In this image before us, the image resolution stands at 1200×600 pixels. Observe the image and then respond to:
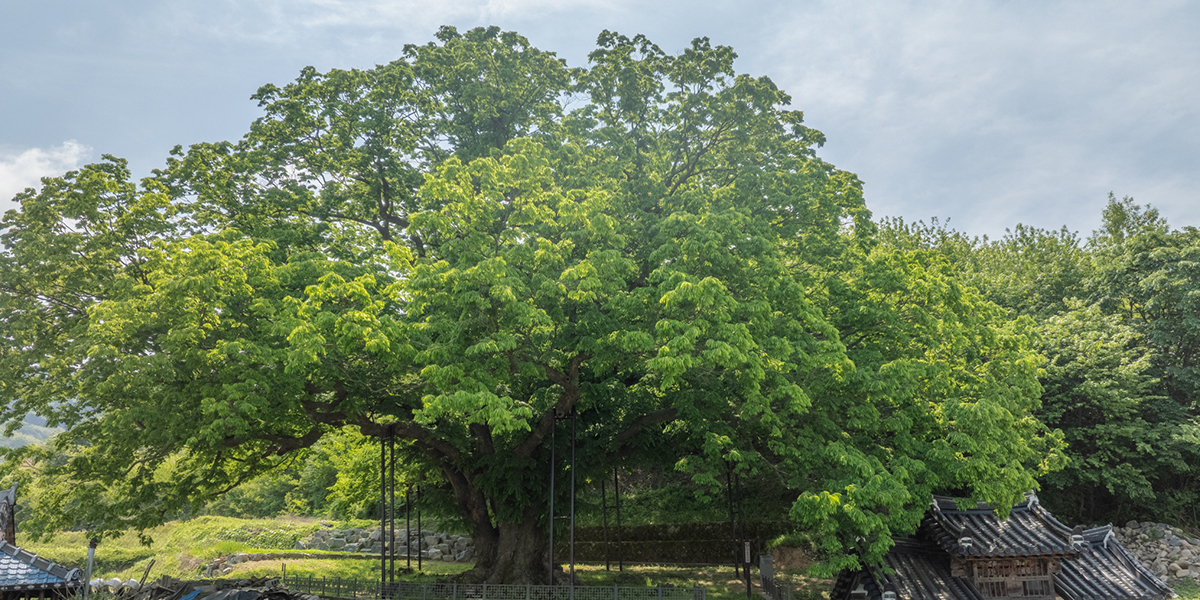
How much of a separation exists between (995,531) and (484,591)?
10.7 meters

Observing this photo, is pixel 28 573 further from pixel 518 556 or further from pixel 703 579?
pixel 703 579

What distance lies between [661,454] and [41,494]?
15.7m

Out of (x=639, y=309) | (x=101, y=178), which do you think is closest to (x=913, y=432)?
(x=639, y=309)

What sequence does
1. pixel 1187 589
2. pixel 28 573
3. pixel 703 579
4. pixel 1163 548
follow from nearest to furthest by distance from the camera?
pixel 28 573, pixel 703 579, pixel 1187 589, pixel 1163 548

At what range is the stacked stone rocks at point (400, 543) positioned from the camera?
105 feet

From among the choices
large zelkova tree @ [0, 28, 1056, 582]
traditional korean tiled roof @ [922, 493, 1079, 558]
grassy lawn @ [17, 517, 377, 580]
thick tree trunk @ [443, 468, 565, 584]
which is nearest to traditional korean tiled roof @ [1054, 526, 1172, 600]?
traditional korean tiled roof @ [922, 493, 1079, 558]

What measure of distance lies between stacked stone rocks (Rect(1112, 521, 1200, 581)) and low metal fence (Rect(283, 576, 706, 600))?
19.0m

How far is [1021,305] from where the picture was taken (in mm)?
34719

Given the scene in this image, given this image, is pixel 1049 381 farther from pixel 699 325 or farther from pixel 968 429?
pixel 699 325

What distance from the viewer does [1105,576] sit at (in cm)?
1234

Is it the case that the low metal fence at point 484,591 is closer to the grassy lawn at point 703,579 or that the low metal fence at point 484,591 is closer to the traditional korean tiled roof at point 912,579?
the traditional korean tiled roof at point 912,579

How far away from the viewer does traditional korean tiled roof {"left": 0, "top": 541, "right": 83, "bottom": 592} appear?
12258mm

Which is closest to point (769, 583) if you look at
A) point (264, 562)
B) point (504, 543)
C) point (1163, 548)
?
point (504, 543)

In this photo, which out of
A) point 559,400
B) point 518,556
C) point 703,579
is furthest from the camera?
point 703,579
